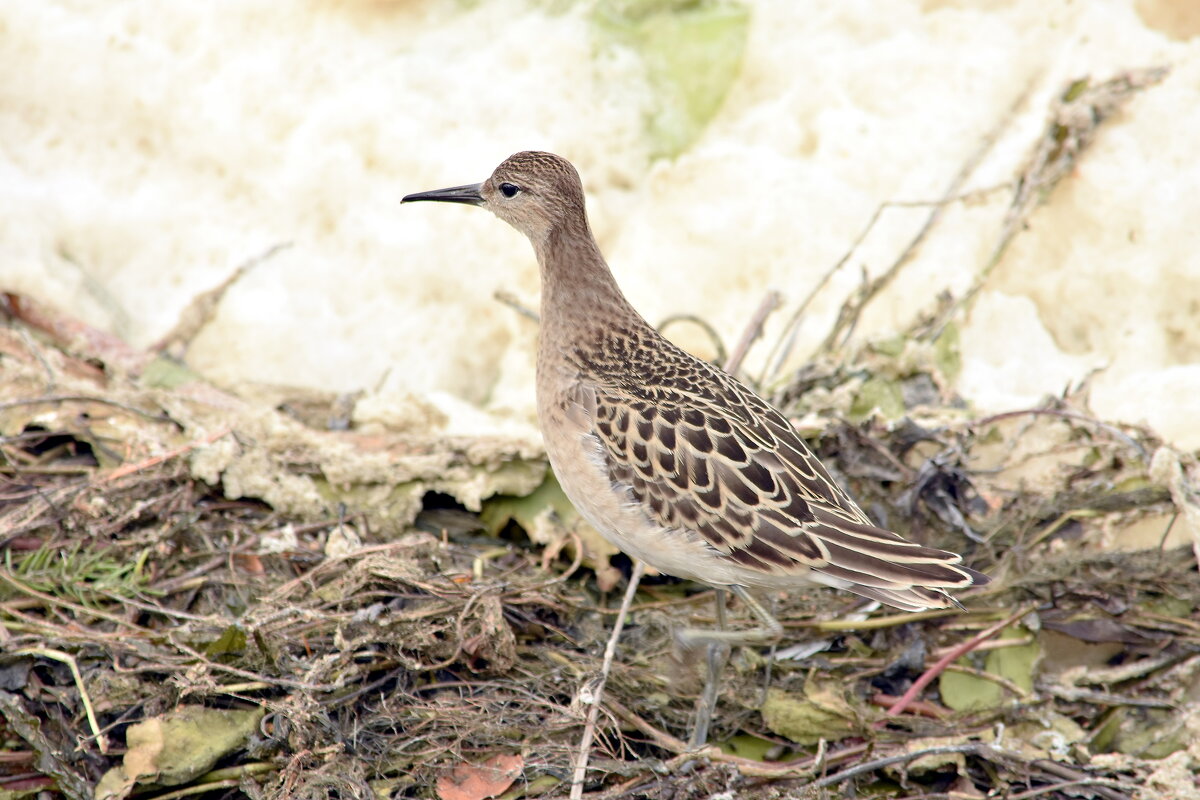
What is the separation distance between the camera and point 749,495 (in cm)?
411

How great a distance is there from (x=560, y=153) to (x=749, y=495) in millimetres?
2949

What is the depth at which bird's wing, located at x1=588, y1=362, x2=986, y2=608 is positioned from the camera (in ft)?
13.0

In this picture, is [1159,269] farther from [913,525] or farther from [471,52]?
[471,52]

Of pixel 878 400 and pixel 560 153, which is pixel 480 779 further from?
pixel 560 153

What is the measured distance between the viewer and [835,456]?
204 inches

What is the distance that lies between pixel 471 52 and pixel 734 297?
2.05 m

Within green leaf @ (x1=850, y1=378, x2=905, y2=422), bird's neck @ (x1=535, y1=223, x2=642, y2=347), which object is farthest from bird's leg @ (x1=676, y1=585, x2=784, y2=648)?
green leaf @ (x1=850, y1=378, x2=905, y2=422)

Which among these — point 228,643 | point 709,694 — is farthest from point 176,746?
point 709,694

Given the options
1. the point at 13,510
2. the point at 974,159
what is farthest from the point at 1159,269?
the point at 13,510

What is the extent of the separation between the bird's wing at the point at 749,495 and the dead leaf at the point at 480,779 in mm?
957

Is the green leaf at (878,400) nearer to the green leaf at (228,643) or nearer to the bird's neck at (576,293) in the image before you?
the bird's neck at (576,293)

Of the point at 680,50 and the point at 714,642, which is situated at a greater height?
the point at 680,50

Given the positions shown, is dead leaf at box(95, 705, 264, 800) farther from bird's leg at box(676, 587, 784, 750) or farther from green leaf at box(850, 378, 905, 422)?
green leaf at box(850, 378, 905, 422)

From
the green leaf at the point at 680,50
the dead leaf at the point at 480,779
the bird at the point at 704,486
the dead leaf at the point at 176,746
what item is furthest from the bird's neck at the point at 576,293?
the green leaf at the point at 680,50
